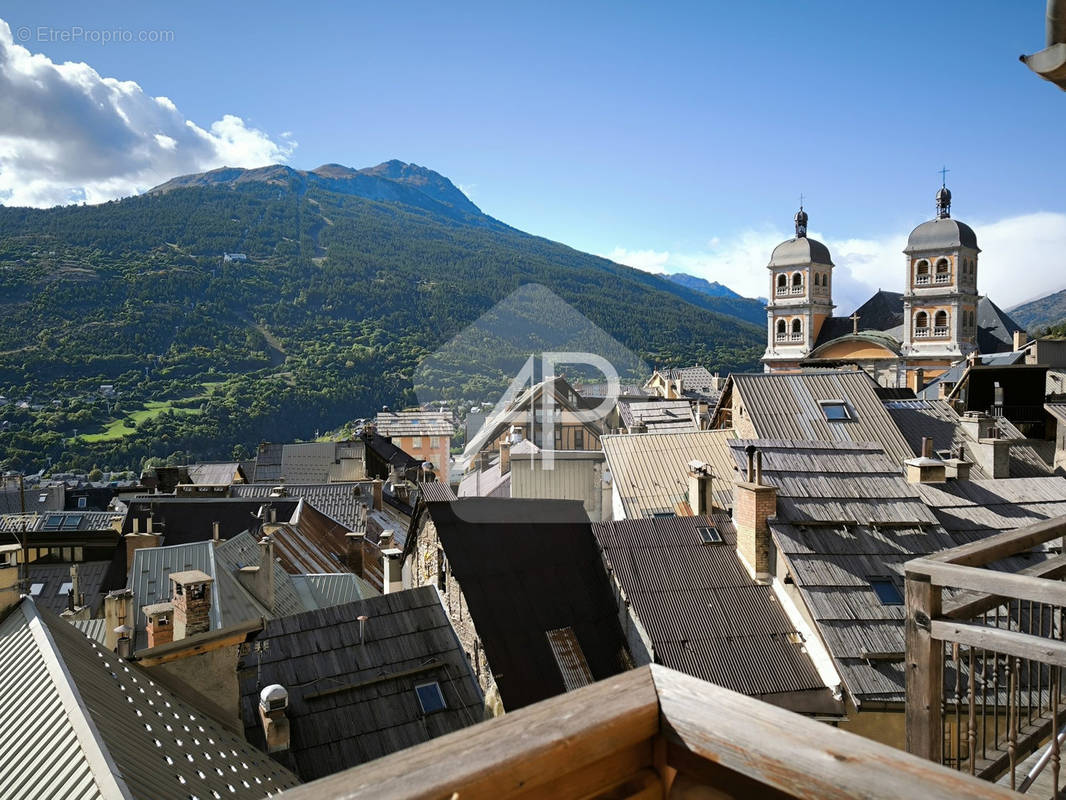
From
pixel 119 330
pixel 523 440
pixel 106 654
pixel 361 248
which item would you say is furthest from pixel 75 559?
pixel 361 248

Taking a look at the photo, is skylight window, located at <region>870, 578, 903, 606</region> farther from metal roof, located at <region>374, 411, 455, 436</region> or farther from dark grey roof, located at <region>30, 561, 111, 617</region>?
A: metal roof, located at <region>374, 411, 455, 436</region>

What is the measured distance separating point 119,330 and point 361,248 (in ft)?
164

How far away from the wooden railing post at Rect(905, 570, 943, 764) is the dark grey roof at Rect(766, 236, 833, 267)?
7282 centimetres

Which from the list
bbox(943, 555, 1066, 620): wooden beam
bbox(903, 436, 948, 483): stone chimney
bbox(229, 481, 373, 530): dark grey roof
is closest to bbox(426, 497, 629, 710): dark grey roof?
bbox(903, 436, 948, 483): stone chimney

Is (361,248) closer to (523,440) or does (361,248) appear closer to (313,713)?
(523,440)

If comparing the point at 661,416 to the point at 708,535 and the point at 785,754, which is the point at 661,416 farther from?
the point at 785,754

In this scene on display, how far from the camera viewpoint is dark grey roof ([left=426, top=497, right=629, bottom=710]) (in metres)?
11.1

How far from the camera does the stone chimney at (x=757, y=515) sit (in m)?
12.4

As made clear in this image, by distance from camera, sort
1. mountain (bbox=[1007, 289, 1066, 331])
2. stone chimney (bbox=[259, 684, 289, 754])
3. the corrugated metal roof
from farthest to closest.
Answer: mountain (bbox=[1007, 289, 1066, 331]) → the corrugated metal roof → stone chimney (bbox=[259, 684, 289, 754])

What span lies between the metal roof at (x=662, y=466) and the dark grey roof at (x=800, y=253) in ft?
183

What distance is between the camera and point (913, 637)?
118 inches

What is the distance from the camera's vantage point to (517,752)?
124 centimetres

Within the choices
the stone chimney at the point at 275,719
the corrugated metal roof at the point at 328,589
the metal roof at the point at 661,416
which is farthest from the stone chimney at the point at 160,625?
the metal roof at the point at 661,416

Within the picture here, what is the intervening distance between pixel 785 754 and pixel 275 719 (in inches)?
410
